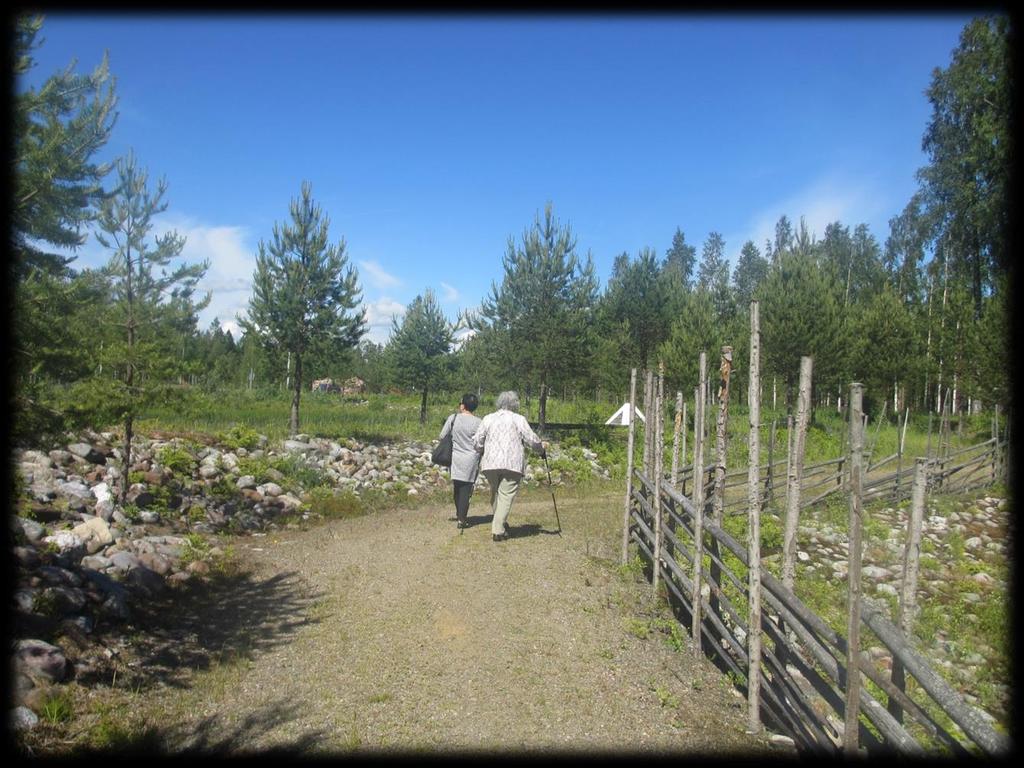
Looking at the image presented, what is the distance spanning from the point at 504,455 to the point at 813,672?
4.58 m

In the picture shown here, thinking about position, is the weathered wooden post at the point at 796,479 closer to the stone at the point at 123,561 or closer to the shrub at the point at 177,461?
the stone at the point at 123,561

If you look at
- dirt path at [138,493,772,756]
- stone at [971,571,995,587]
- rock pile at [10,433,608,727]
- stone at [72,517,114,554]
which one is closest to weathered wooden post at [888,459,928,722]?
dirt path at [138,493,772,756]

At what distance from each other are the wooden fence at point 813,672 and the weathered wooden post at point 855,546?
0.18ft

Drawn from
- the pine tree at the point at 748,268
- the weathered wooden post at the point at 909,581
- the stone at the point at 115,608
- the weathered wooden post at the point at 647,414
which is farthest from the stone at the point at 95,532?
the pine tree at the point at 748,268

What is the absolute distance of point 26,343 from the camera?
4363mm

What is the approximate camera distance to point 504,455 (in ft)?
26.4

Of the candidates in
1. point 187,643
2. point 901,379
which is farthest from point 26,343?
point 901,379

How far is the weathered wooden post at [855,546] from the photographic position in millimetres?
3100

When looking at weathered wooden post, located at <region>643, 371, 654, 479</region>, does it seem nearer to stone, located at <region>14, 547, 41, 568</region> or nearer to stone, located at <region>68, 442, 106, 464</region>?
stone, located at <region>14, 547, 41, 568</region>

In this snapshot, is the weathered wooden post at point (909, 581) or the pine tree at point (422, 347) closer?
the weathered wooden post at point (909, 581)

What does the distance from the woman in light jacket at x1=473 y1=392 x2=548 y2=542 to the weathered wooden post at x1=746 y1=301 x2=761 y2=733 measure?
3.95 meters

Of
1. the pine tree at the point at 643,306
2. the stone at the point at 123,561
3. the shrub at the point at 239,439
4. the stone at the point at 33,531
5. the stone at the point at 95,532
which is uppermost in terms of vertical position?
the pine tree at the point at 643,306

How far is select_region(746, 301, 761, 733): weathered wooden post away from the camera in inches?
159

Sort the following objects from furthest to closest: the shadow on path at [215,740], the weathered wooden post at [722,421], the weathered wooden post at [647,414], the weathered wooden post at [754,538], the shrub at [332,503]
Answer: the shrub at [332,503] < the weathered wooden post at [647,414] < the weathered wooden post at [722,421] < the weathered wooden post at [754,538] < the shadow on path at [215,740]
